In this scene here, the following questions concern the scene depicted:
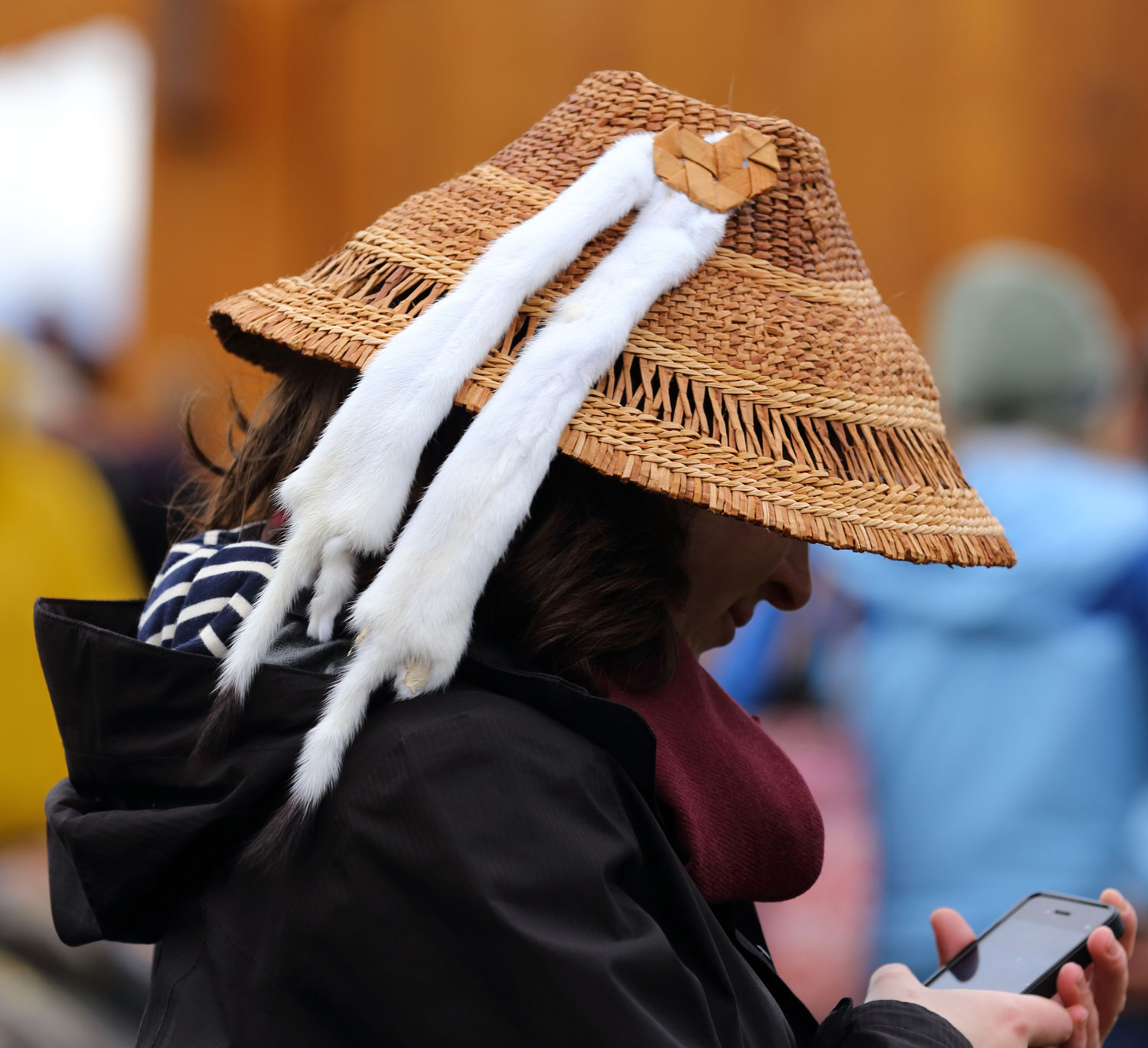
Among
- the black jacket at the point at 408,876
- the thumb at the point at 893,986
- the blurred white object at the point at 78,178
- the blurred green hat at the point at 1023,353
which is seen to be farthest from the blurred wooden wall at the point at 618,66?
the black jacket at the point at 408,876

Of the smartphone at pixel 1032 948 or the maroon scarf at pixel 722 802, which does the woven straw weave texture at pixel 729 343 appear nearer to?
the maroon scarf at pixel 722 802

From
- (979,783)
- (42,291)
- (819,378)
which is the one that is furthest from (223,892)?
(42,291)

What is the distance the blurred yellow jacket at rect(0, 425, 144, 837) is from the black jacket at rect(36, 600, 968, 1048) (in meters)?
2.03

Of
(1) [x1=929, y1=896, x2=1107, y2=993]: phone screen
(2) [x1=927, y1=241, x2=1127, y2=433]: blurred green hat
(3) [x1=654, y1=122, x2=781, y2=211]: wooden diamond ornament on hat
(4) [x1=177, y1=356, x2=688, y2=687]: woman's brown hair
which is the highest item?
(3) [x1=654, y1=122, x2=781, y2=211]: wooden diamond ornament on hat

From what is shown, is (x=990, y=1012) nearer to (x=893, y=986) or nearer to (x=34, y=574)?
(x=893, y=986)

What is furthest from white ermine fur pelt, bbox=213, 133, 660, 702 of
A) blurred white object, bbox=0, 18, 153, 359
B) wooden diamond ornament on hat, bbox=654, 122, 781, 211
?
blurred white object, bbox=0, 18, 153, 359

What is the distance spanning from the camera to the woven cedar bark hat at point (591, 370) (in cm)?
95

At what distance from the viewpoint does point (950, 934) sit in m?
1.37

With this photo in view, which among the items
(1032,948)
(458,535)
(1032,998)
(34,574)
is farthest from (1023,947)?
(34,574)

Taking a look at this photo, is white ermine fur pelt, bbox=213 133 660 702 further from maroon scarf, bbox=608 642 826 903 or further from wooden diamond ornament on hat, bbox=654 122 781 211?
maroon scarf, bbox=608 642 826 903

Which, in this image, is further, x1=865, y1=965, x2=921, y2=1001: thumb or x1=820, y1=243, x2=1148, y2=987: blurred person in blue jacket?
x1=820, y1=243, x2=1148, y2=987: blurred person in blue jacket

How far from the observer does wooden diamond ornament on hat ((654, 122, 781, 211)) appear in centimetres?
107

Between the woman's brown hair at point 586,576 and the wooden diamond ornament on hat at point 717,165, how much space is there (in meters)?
0.25

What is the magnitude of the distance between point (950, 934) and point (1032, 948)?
114 millimetres
